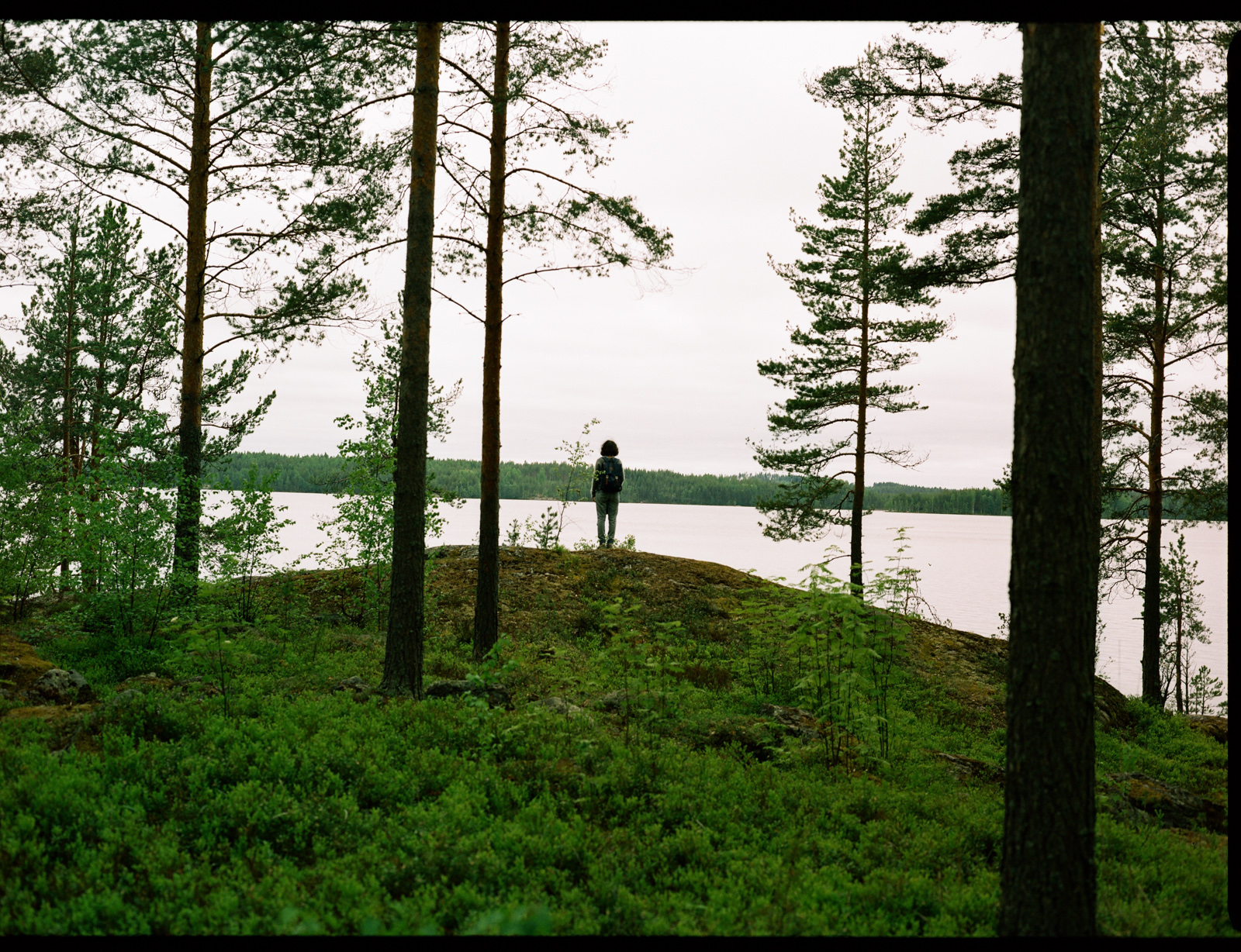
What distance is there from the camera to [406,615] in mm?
8219

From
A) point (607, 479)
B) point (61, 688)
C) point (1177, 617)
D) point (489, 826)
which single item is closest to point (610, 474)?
point (607, 479)

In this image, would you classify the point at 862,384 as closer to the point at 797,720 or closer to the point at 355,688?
the point at 797,720

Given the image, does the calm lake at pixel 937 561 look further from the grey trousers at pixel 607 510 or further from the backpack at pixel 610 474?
the backpack at pixel 610 474

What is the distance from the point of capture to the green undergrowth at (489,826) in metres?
4.18

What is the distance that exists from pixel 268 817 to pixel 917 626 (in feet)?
43.5

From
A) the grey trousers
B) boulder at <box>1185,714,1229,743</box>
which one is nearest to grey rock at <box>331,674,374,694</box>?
the grey trousers

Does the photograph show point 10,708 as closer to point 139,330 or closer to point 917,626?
point 917,626

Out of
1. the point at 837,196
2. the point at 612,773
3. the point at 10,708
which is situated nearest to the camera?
the point at 612,773

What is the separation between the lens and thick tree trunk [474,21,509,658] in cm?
1044

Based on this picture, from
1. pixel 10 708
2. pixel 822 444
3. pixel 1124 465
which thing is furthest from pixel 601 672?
pixel 1124 465

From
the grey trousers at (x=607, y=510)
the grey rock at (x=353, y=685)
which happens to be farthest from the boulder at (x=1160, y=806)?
the grey trousers at (x=607, y=510)

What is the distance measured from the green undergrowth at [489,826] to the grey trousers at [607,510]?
8.11m

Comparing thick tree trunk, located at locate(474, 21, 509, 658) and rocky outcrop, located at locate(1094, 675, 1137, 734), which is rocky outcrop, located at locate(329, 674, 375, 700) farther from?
rocky outcrop, located at locate(1094, 675, 1137, 734)

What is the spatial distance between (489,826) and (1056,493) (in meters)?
4.15
